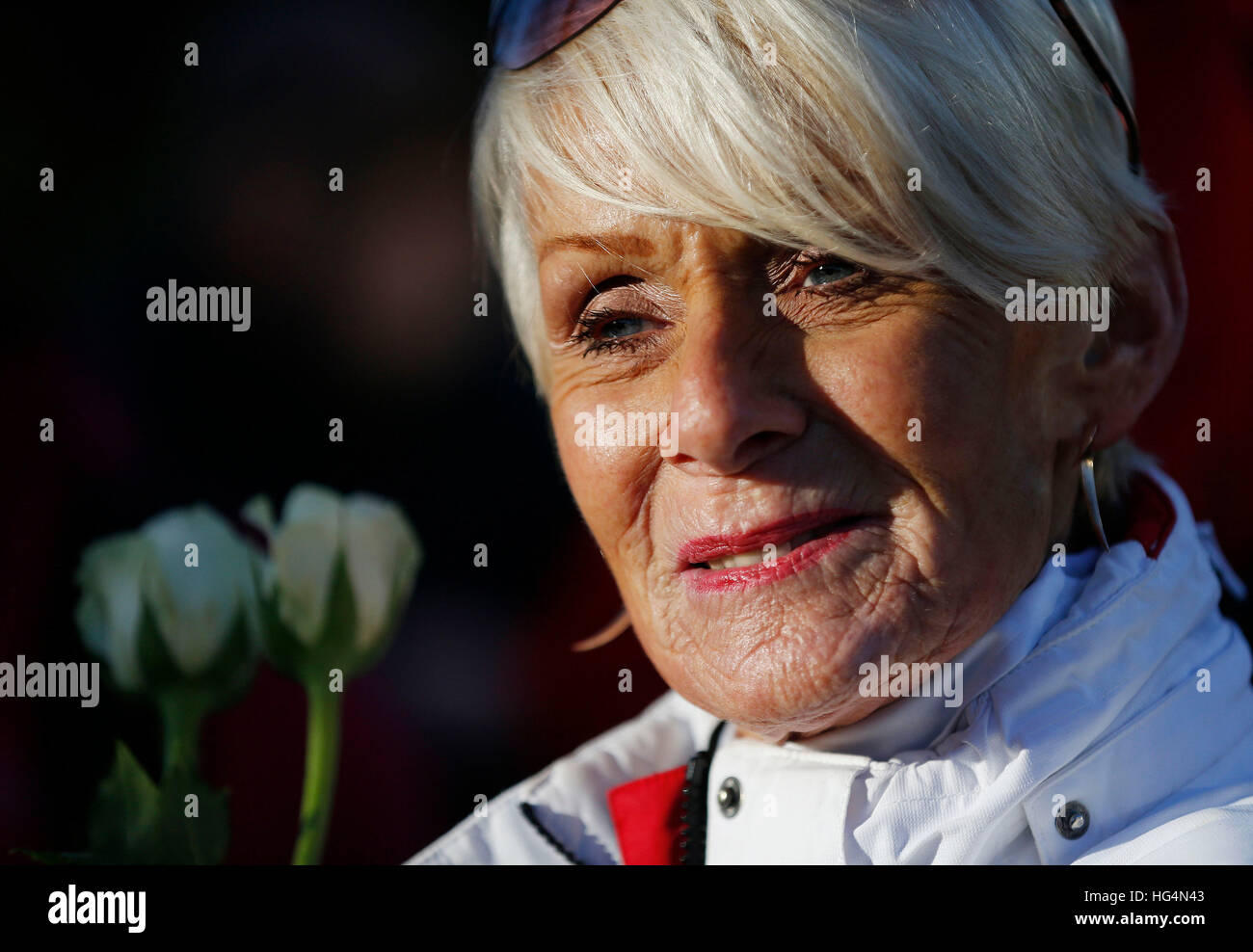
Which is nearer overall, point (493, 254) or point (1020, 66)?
point (1020, 66)

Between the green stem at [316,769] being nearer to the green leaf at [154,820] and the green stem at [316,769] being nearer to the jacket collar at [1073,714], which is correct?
the green leaf at [154,820]

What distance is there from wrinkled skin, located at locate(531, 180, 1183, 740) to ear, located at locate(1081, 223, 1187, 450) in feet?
0.14

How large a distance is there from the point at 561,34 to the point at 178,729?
3.46 feet

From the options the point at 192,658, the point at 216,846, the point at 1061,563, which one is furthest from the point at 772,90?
the point at 216,846

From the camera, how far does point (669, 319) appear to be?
3.75 feet

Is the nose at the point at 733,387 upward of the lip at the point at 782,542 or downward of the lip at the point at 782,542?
upward

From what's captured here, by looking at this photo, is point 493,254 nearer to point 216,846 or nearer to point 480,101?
point 480,101

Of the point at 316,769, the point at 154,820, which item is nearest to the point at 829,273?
the point at 316,769

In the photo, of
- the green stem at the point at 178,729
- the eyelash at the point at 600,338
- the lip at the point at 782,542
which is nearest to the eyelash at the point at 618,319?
the eyelash at the point at 600,338

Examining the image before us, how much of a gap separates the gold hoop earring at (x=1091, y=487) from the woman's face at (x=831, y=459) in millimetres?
54

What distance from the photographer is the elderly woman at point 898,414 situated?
1039 millimetres

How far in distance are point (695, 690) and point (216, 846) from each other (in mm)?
774

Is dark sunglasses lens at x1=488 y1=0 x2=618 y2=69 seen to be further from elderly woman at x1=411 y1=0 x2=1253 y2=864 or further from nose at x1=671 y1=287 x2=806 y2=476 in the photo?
nose at x1=671 y1=287 x2=806 y2=476

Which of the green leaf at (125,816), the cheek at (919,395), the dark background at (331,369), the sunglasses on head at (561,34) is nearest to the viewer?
the cheek at (919,395)
